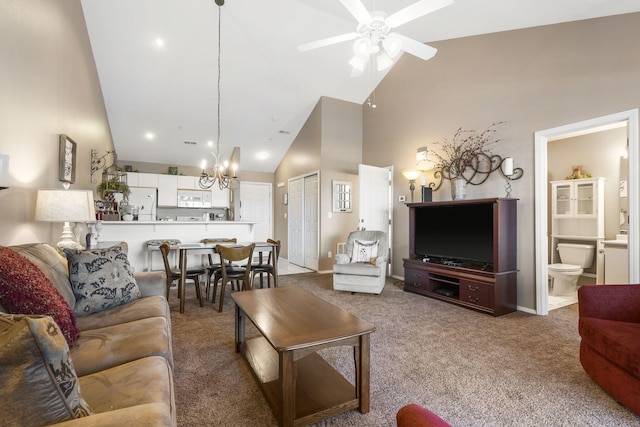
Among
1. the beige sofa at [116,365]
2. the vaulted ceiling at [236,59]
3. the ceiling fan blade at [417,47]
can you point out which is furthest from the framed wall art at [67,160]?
the ceiling fan blade at [417,47]

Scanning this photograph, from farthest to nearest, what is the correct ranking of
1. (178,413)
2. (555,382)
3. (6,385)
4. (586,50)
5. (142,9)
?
(142,9) → (586,50) → (555,382) → (178,413) → (6,385)

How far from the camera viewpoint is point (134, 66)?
4.83m

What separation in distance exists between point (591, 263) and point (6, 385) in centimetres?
636

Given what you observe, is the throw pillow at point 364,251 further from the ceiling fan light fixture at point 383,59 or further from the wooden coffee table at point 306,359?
the ceiling fan light fixture at point 383,59

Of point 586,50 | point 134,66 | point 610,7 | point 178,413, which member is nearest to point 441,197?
point 586,50

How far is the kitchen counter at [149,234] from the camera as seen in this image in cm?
439

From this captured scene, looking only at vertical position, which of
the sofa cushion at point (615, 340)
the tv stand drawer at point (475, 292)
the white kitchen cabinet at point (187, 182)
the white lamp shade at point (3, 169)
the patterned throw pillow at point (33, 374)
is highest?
the white kitchen cabinet at point (187, 182)

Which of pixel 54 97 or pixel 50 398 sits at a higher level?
pixel 54 97

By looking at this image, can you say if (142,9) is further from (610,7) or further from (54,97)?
(610,7)

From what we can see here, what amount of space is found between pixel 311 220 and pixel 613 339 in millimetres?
4969

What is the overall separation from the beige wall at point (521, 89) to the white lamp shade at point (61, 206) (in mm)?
4316

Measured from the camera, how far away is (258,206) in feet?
27.7

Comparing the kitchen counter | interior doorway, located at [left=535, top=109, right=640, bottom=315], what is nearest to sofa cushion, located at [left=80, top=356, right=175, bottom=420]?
the kitchen counter

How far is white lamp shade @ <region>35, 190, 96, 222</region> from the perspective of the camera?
2.26m
